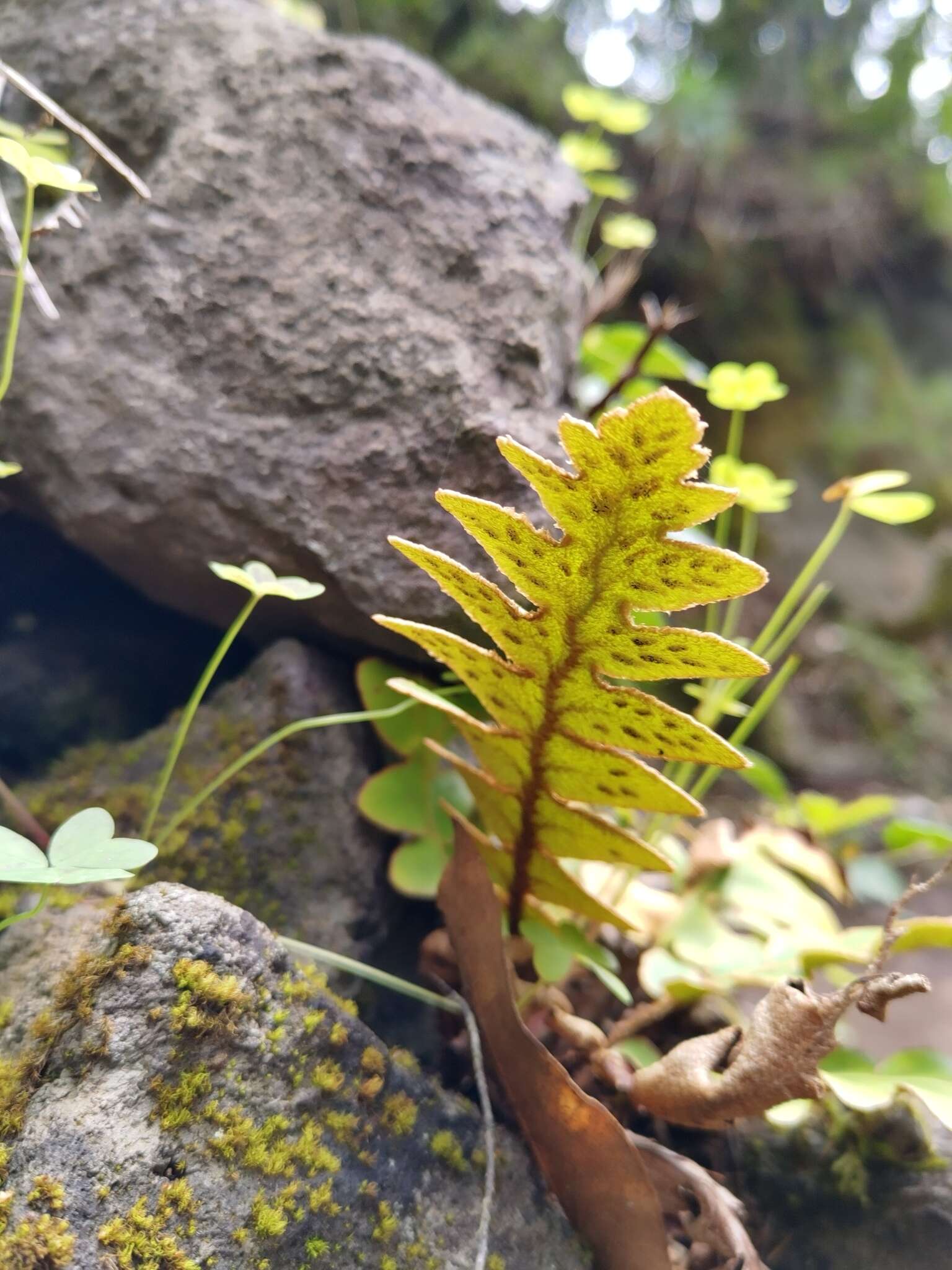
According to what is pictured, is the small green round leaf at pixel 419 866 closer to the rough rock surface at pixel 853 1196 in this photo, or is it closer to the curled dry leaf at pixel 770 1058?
the curled dry leaf at pixel 770 1058

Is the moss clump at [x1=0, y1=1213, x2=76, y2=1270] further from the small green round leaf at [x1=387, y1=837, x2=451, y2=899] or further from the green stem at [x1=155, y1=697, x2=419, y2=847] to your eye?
the small green round leaf at [x1=387, y1=837, x2=451, y2=899]

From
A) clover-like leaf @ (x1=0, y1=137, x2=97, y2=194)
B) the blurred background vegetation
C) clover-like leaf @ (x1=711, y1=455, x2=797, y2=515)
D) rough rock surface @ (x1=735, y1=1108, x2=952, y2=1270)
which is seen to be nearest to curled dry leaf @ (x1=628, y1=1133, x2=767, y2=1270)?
rough rock surface @ (x1=735, y1=1108, x2=952, y2=1270)

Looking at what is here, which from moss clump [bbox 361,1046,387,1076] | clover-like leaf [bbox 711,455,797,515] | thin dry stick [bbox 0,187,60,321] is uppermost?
clover-like leaf [bbox 711,455,797,515]

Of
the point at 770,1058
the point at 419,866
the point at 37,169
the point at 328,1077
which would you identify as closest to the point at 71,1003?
the point at 328,1077

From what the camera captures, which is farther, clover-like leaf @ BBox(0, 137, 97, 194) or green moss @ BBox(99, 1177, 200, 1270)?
clover-like leaf @ BBox(0, 137, 97, 194)

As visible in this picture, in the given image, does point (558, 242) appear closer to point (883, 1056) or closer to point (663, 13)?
point (883, 1056)

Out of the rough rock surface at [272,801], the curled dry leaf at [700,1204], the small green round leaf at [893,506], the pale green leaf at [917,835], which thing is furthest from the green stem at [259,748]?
the pale green leaf at [917,835]

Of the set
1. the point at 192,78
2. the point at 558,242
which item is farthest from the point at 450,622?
the point at 192,78
